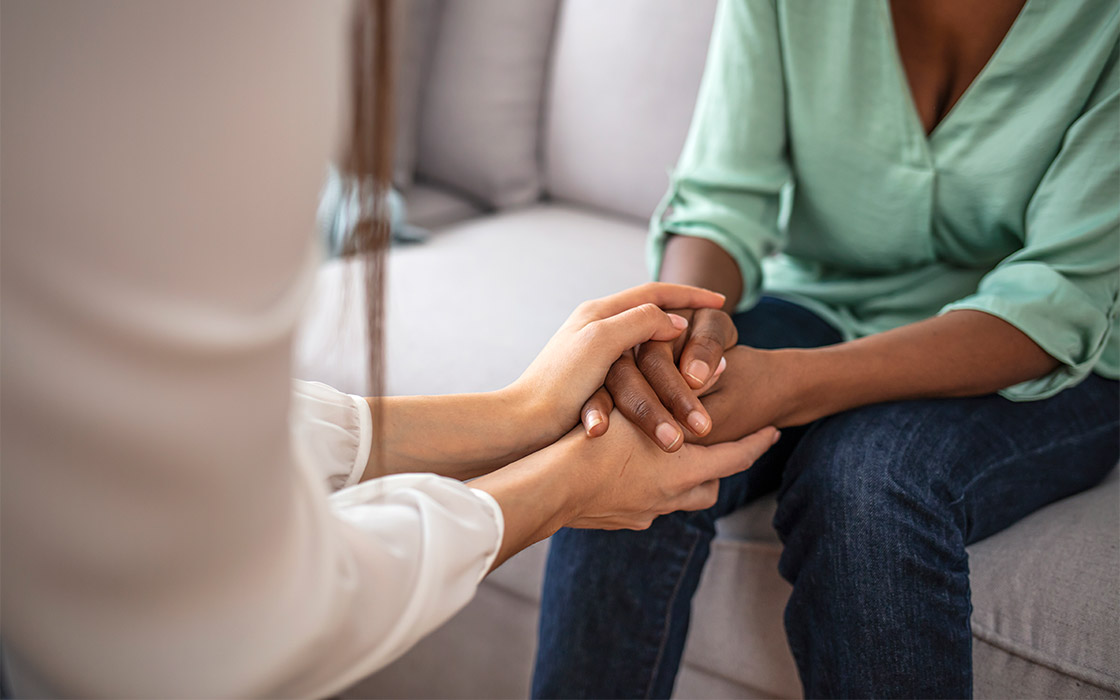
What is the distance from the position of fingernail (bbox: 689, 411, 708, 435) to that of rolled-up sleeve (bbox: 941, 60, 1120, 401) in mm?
328

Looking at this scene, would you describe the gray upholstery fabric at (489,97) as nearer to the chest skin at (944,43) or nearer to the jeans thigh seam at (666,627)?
the chest skin at (944,43)

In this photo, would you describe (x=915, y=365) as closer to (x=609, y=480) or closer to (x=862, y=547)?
(x=862, y=547)

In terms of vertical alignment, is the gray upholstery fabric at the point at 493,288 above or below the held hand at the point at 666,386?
below

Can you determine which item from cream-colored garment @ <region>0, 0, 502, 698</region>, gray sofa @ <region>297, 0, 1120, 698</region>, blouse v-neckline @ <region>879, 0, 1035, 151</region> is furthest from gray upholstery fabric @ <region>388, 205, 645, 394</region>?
cream-colored garment @ <region>0, 0, 502, 698</region>

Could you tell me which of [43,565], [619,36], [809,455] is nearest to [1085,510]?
[809,455]

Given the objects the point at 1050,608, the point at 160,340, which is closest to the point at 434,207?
the point at 1050,608

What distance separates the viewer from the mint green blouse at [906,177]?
79 centimetres

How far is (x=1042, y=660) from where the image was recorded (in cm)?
69

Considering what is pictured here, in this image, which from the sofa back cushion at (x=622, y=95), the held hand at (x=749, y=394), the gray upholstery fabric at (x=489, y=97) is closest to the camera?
the held hand at (x=749, y=394)

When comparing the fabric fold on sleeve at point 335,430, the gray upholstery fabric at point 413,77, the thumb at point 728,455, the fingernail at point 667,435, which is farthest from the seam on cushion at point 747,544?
the gray upholstery fabric at point 413,77

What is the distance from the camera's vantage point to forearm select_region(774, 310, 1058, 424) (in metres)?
0.77

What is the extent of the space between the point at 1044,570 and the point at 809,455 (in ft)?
0.75

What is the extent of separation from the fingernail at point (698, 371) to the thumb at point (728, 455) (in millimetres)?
62

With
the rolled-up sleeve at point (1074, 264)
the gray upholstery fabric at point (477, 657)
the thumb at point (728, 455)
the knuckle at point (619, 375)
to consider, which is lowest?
the gray upholstery fabric at point (477, 657)
